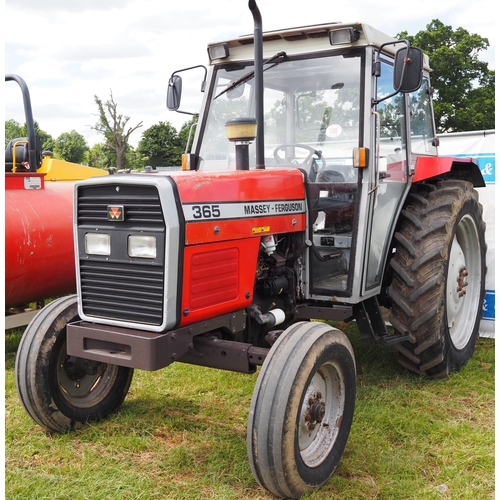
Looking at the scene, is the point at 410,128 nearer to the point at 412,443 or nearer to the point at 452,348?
the point at 452,348

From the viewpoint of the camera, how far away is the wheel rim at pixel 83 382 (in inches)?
147

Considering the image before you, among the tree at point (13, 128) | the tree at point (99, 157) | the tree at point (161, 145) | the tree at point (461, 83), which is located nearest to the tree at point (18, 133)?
the tree at point (13, 128)

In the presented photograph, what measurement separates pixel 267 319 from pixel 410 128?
6.84 ft

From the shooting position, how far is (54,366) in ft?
11.9

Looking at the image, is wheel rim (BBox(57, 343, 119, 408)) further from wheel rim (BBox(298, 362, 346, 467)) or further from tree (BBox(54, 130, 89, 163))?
tree (BBox(54, 130, 89, 163))

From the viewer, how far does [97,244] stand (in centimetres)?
322

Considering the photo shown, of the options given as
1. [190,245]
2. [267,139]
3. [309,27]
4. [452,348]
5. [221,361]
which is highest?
[309,27]

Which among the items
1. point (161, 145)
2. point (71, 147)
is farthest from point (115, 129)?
point (71, 147)

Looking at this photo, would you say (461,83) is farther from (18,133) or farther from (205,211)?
(18,133)

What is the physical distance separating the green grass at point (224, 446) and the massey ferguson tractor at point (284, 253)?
0.60 ft

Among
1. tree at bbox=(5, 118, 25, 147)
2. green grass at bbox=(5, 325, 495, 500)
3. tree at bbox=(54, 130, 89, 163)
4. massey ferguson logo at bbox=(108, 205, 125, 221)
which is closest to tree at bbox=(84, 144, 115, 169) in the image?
tree at bbox=(54, 130, 89, 163)

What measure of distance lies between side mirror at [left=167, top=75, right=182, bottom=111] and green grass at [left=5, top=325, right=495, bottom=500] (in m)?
2.10

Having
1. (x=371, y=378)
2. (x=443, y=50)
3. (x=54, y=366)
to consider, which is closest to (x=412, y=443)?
(x=371, y=378)

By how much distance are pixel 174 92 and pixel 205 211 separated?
66.5 inches
